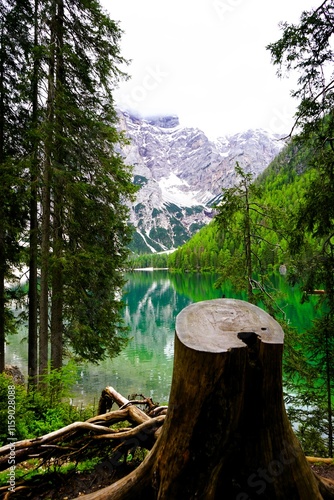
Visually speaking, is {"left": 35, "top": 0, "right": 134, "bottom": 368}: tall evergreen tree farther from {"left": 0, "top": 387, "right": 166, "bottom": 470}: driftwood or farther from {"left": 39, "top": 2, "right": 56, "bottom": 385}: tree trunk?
{"left": 0, "top": 387, "right": 166, "bottom": 470}: driftwood

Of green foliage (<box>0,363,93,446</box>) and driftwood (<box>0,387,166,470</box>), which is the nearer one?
driftwood (<box>0,387,166,470</box>)

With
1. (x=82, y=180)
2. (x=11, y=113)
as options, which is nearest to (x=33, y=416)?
(x=82, y=180)

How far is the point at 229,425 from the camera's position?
1.59 metres

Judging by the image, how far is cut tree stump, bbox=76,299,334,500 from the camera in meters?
1.58

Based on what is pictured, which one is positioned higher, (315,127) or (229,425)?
(315,127)

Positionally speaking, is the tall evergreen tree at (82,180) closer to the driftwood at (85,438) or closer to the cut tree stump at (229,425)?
the driftwood at (85,438)

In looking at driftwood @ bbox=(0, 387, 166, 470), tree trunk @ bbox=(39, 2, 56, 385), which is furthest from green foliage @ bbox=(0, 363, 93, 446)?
tree trunk @ bbox=(39, 2, 56, 385)

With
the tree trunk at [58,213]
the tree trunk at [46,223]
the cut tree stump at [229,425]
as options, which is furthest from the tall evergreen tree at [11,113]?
the cut tree stump at [229,425]

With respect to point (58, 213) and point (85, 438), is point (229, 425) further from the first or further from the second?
point (58, 213)

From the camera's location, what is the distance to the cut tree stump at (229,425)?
5.20ft

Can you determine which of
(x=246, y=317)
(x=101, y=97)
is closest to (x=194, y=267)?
(x=101, y=97)

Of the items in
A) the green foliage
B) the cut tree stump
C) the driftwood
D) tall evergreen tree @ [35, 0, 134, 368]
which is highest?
tall evergreen tree @ [35, 0, 134, 368]

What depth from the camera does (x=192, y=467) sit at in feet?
5.31

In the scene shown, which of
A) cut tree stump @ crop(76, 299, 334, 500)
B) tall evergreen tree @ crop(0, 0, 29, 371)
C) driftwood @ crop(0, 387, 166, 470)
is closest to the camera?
cut tree stump @ crop(76, 299, 334, 500)
